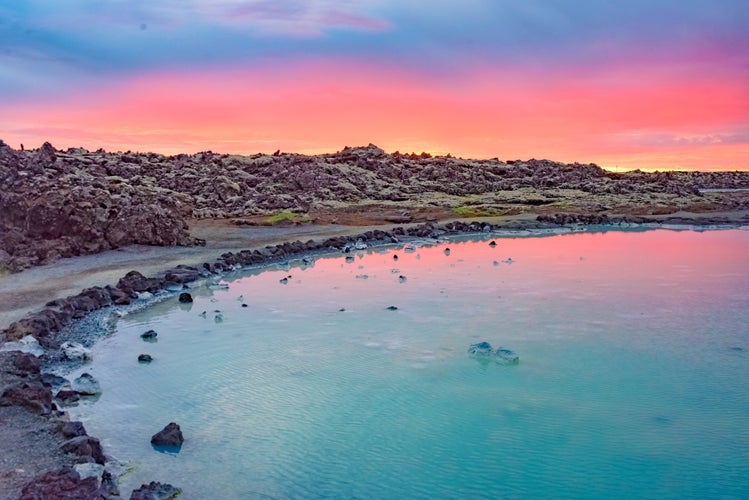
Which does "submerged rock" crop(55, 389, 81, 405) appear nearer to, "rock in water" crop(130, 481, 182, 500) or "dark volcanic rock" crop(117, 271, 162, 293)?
"rock in water" crop(130, 481, 182, 500)

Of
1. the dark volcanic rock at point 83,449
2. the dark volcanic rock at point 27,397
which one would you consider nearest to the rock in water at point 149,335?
the dark volcanic rock at point 27,397

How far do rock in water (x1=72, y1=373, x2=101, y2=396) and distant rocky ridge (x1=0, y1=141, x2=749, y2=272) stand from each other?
9127 millimetres

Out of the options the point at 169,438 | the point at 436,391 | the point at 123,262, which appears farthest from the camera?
the point at 123,262

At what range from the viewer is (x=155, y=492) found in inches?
229

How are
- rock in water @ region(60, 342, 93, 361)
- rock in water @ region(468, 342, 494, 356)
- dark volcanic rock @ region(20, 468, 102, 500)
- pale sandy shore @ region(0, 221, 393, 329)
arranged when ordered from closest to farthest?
dark volcanic rock @ region(20, 468, 102, 500)
rock in water @ region(60, 342, 93, 361)
rock in water @ region(468, 342, 494, 356)
pale sandy shore @ region(0, 221, 393, 329)

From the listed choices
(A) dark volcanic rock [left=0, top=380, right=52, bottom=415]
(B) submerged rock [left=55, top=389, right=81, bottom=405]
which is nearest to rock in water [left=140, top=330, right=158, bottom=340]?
(B) submerged rock [left=55, top=389, right=81, bottom=405]

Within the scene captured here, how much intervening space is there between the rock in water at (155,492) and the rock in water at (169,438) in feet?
3.49

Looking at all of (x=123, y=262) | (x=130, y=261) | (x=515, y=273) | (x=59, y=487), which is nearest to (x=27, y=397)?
(x=59, y=487)

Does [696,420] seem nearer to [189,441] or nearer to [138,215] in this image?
[189,441]

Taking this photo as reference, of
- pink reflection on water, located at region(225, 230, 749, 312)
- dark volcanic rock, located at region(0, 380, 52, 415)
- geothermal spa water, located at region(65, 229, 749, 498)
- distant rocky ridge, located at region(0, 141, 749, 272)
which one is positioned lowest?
geothermal spa water, located at region(65, 229, 749, 498)

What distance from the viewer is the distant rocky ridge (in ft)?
63.8

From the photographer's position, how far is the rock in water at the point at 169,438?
279 inches

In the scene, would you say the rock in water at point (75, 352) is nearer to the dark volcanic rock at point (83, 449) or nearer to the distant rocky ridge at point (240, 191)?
the dark volcanic rock at point (83, 449)

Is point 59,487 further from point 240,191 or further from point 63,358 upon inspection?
point 240,191
